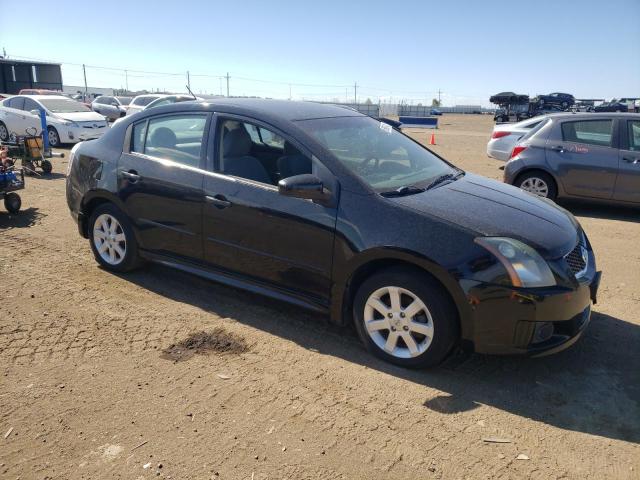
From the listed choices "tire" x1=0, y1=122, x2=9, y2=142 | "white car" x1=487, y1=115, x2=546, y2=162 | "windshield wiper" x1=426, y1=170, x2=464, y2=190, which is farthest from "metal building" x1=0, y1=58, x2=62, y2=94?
"windshield wiper" x1=426, y1=170, x2=464, y2=190

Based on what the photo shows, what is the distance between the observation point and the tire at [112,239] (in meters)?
4.88

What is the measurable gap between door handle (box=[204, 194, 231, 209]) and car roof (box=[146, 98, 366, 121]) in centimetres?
72

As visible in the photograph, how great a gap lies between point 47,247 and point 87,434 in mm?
3805

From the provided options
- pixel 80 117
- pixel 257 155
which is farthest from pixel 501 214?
pixel 80 117

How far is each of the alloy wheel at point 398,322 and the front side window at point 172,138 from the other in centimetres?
195

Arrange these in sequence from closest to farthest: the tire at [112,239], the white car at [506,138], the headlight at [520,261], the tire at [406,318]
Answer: the headlight at [520,261] < the tire at [406,318] < the tire at [112,239] < the white car at [506,138]

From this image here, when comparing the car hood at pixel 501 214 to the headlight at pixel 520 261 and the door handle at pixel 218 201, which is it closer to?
the headlight at pixel 520 261

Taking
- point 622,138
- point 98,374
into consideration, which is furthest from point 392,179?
point 622,138

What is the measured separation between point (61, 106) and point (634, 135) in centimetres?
1601

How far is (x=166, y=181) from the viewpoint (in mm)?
4434

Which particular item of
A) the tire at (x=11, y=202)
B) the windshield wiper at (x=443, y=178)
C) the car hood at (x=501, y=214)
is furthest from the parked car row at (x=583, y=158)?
the tire at (x=11, y=202)

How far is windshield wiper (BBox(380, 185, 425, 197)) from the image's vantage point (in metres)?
3.59

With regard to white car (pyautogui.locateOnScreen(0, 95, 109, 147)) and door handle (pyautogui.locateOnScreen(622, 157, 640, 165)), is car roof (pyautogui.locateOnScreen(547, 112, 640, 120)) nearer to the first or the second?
door handle (pyautogui.locateOnScreen(622, 157, 640, 165))

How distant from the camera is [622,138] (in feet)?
25.2
